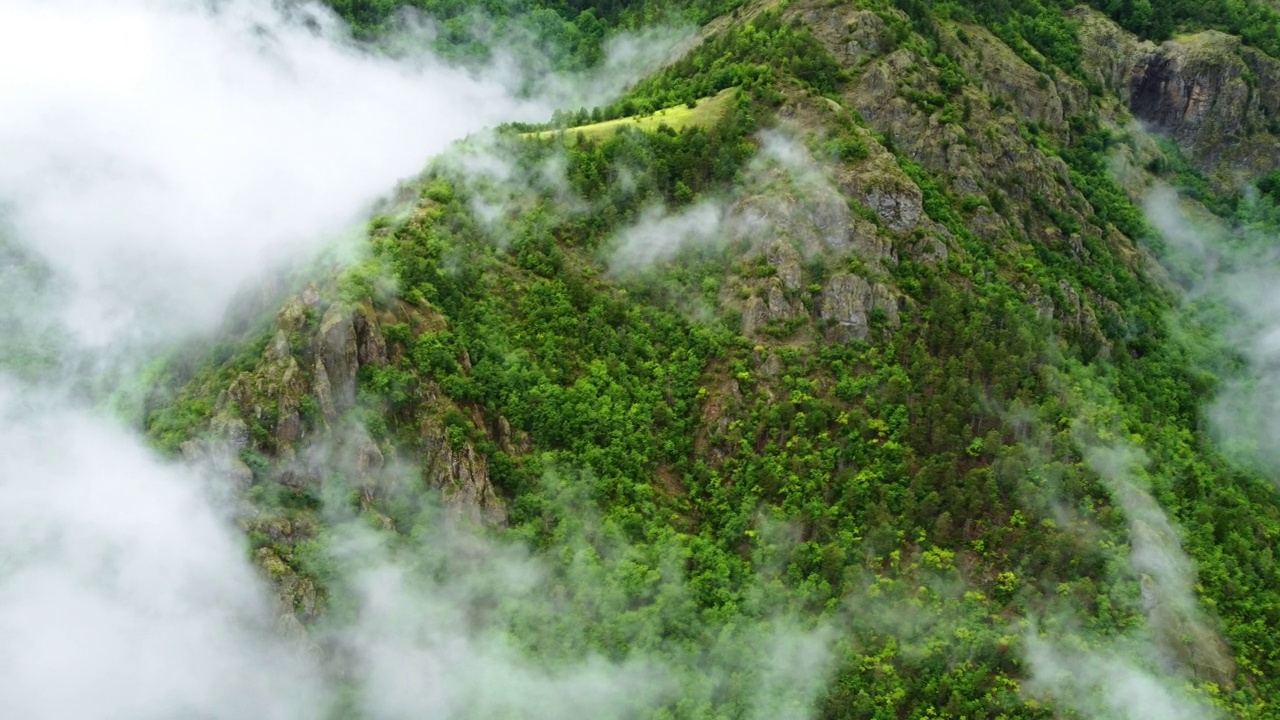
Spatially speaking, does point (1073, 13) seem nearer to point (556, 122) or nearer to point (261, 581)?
point (556, 122)

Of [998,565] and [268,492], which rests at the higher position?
[268,492]

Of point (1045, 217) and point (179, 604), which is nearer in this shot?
point (179, 604)

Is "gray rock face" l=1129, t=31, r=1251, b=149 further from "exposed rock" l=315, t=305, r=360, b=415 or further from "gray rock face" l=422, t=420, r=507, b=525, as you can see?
"exposed rock" l=315, t=305, r=360, b=415

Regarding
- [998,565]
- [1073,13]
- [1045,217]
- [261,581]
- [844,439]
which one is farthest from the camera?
[1073,13]

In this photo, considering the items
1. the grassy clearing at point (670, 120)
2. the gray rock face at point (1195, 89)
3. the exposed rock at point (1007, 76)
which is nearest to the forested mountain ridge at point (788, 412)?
the grassy clearing at point (670, 120)

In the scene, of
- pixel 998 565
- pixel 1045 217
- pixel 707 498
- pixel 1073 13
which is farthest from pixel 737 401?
pixel 1073 13

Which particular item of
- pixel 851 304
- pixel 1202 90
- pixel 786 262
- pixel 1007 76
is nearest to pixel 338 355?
pixel 786 262

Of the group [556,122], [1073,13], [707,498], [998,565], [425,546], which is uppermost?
[556,122]
